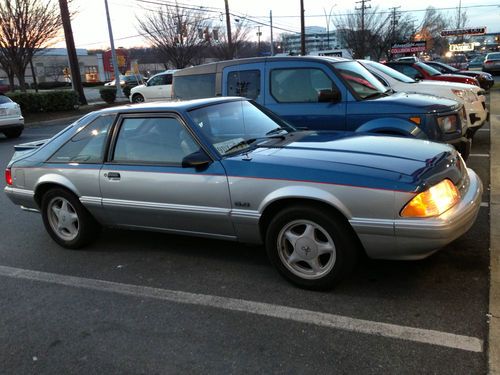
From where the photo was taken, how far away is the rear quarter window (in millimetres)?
7270

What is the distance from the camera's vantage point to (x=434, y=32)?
7844 centimetres

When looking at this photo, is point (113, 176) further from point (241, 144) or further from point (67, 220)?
point (241, 144)

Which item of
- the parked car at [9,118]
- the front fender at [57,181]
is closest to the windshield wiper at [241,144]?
the front fender at [57,181]

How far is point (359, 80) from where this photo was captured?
6.59 m

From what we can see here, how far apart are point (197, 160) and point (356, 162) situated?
4.09 ft

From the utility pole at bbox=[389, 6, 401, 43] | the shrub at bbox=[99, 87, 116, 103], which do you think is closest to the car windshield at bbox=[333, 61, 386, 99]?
the shrub at bbox=[99, 87, 116, 103]

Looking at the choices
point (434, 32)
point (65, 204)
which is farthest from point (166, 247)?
point (434, 32)

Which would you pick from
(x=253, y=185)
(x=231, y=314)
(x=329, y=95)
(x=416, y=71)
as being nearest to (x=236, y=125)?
(x=253, y=185)

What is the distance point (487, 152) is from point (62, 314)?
7.92 metres

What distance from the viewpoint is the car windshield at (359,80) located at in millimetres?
6359

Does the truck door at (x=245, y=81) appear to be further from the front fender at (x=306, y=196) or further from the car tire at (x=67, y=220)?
the front fender at (x=306, y=196)

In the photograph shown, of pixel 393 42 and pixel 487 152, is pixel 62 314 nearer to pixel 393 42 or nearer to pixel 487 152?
pixel 487 152

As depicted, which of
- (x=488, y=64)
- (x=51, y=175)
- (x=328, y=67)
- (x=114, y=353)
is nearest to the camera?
(x=114, y=353)

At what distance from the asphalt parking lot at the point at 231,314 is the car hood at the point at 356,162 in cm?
87
